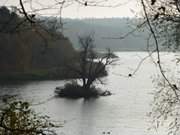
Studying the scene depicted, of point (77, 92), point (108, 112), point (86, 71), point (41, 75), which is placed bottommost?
point (41, 75)

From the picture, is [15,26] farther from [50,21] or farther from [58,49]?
[58,49]

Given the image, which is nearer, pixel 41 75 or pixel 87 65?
pixel 87 65

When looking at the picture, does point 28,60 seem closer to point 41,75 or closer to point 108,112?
point 41,75

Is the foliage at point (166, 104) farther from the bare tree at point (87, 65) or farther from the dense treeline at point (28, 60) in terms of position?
the bare tree at point (87, 65)

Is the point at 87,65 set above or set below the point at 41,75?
above

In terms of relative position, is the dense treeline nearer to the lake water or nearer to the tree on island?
the tree on island

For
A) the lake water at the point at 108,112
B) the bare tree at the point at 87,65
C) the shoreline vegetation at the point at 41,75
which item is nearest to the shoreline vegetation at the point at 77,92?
the bare tree at the point at 87,65

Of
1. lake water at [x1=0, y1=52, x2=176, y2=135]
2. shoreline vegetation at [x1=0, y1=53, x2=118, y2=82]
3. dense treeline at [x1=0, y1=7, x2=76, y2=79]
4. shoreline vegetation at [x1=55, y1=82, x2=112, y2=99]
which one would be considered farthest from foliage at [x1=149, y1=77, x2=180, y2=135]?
shoreline vegetation at [x1=0, y1=53, x2=118, y2=82]

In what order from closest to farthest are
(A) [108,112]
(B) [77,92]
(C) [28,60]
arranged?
(A) [108,112]
(B) [77,92]
(C) [28,60]

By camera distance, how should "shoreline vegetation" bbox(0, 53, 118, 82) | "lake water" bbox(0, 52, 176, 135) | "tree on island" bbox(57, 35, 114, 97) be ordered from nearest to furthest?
"lake water" bbox(0, 52, 176, 135), "tree on island" bbox(57, 35, 114, 97), "shoreline vegetation" bbox(0, 53, 118, 82)

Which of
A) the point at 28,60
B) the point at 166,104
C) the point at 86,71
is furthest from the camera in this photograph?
the point at 28,60

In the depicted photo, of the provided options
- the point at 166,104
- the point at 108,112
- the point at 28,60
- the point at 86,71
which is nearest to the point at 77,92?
the point at 86,71

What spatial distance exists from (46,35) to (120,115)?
1757 centimetres

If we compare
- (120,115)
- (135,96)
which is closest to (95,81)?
(135,96)
